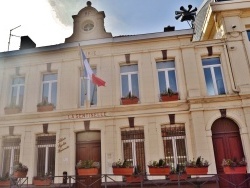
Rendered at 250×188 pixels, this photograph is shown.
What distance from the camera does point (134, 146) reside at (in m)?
11.6

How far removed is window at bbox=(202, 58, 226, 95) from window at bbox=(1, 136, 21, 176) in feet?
31.5

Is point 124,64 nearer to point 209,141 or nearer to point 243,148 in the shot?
point 209,141

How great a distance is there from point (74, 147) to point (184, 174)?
502cm

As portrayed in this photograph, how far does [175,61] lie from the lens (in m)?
12.6

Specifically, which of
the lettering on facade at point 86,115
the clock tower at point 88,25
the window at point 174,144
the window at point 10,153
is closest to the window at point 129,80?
the lettering on facade at point 86,115

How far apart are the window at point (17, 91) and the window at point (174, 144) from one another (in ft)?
24.6

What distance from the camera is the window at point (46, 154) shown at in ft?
38.8

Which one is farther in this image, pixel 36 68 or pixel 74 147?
pixel 36 68

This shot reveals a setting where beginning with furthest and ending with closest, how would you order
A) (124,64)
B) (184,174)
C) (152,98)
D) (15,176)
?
(124,64) < (152,98) < (15,176) < (184,174)

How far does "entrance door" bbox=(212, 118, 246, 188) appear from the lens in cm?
1059

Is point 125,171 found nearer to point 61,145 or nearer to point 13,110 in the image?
point 61,145

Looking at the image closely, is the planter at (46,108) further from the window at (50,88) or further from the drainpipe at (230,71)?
the drainpipe at (230,71)

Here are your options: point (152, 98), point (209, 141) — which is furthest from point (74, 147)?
point (209, 141)

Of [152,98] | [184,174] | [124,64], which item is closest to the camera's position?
[184,174]
